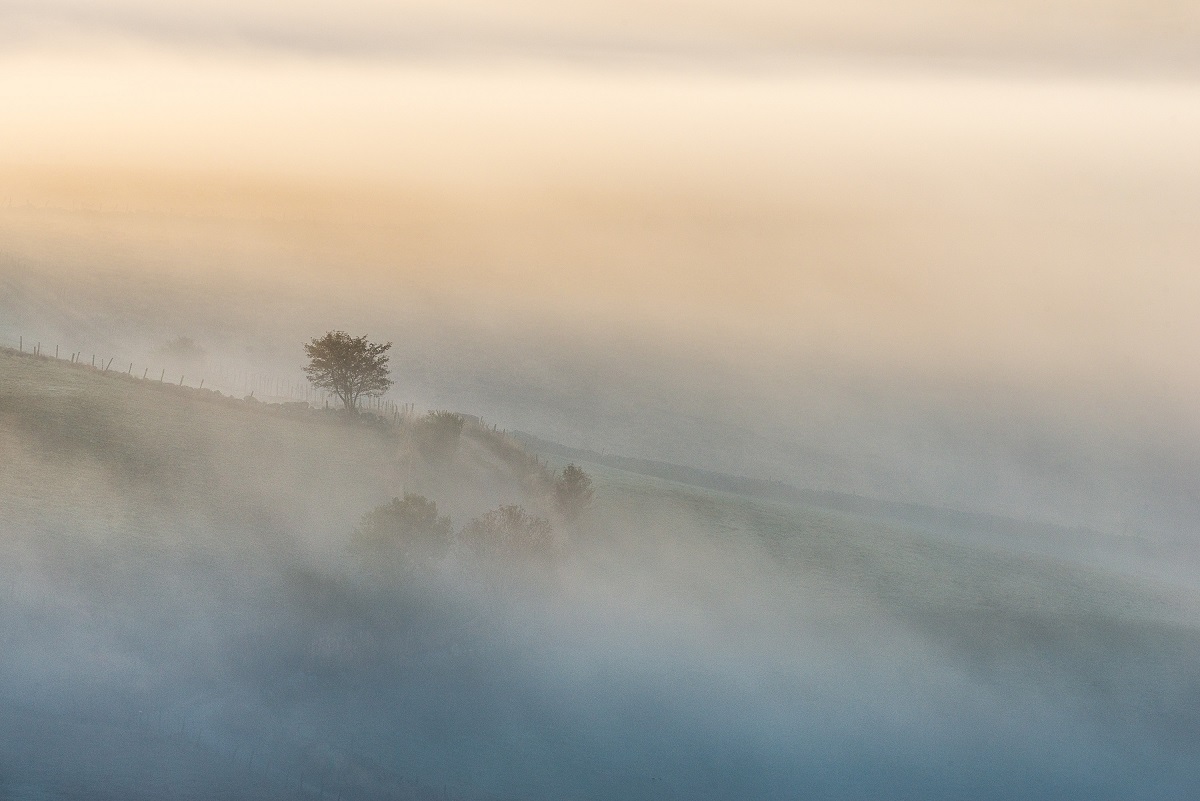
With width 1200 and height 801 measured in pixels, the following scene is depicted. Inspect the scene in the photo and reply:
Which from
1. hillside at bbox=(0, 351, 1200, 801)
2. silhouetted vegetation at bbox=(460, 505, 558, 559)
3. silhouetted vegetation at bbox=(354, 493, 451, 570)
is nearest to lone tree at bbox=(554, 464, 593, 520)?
hillside at bbox=(0, 351, 1200, 801)

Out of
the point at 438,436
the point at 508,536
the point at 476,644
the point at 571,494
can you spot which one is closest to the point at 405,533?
the point at 508,536

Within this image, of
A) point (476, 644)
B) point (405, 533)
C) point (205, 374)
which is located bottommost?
point (476, 644)

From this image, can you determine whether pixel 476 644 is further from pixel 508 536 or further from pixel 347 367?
pixel 347 367

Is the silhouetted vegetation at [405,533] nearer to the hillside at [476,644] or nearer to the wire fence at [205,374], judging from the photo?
the hillside at [476,644]

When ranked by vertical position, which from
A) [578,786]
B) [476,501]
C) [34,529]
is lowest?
[578,786]

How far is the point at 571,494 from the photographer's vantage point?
12244cm

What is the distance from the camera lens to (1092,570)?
508ft

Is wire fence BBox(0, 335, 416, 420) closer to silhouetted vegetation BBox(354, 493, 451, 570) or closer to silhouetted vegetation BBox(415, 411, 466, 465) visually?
silhouetted vegetation BBox(415, 411, 466, 465)

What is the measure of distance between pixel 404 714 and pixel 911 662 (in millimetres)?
51171

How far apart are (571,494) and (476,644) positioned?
2694cm

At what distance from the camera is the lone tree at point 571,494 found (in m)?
122

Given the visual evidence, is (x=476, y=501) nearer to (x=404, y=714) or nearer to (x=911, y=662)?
(x=404, y=714)

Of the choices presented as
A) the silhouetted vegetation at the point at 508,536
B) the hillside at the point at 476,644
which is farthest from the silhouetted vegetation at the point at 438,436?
the silhouetted vegetation at the point at 508,536

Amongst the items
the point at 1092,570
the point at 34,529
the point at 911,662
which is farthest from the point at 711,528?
the point at 34,529
